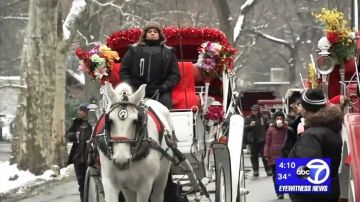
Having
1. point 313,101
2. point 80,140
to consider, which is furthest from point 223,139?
point 313,101

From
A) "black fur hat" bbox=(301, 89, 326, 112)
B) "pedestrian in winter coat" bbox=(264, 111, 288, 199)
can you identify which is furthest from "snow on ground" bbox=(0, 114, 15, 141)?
"black fur hat" bbox=(301, 89, 326, 112)

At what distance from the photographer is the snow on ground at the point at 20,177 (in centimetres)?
2013

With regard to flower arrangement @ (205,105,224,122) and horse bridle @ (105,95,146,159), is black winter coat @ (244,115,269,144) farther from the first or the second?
horse bridle @ (105,95,146,159)

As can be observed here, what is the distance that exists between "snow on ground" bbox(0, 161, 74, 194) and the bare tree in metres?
0.23

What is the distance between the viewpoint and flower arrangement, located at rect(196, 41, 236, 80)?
37.4 ft

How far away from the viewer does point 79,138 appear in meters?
14.5

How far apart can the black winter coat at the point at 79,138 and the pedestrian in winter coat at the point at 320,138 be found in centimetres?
705

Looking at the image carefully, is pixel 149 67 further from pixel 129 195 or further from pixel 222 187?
pixel 129 195

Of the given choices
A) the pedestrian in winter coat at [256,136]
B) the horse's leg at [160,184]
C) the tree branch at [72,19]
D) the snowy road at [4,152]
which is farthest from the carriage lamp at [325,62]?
the snowy road at [4,152]

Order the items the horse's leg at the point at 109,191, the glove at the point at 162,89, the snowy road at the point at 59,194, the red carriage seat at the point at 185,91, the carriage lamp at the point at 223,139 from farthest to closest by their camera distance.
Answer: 1. the snowy road at the point at 59,194
2. the carriage lamp at the point at 223,139
3. the red carriage seat at the point at 185,91
4. the glove at the point at 162,89
5. the horse's leg at the point at 109,191

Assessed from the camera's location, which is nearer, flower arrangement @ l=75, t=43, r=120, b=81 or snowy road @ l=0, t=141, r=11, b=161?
flower arrangement @ l=75, t=43, r=120, b=81

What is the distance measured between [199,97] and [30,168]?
11.8m

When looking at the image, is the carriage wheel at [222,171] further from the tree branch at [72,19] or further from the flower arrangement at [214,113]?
the tree branch at [72,19]

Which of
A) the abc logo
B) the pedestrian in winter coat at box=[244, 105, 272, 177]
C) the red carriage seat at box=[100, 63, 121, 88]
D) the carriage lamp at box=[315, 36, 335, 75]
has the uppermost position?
the carriage lamp at box=[315, 36, 335, 75]
